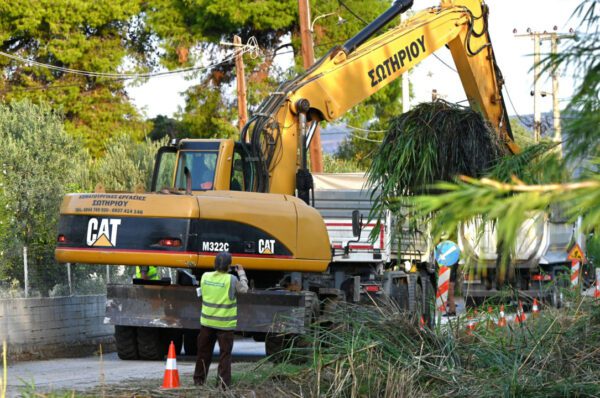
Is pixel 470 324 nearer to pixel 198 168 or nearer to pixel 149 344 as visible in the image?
pixel 198 168

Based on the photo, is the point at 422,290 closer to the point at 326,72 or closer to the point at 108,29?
the point at 326,72

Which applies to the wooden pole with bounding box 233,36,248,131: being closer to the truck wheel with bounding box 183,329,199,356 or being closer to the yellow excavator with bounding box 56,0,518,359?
the yellow excavator with bounding box 56,0,518,359

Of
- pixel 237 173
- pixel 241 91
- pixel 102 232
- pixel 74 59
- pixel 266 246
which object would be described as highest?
pixel 74 59

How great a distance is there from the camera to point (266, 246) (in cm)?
1525

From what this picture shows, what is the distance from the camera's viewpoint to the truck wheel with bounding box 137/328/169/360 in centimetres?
1659

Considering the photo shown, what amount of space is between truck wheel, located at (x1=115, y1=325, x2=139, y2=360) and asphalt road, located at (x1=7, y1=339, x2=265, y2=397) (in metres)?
0.22

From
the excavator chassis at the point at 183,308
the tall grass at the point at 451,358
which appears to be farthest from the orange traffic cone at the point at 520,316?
the excavator chassis at the point at 183,308

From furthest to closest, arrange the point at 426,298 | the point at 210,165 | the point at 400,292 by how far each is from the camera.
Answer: the point at 400,292 < the point at 426,298 < the point at 210,165

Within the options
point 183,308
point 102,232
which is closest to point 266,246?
point 183,308

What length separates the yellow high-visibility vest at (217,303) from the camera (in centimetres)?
1219

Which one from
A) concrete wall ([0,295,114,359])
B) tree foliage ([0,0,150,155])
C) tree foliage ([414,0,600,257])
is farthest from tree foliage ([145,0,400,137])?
tree foliage ([414,0,600,257])

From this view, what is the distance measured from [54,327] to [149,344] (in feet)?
8.24

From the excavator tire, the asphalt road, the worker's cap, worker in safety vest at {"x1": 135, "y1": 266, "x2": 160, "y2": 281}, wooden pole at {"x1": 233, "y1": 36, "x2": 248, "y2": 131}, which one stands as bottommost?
the asphalt road

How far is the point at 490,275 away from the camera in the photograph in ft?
98.0
